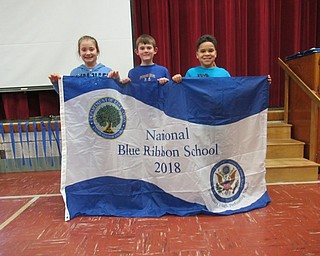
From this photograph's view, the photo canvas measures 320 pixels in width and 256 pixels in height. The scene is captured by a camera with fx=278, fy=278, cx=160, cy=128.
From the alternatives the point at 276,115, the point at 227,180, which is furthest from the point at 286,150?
the point at 227,180

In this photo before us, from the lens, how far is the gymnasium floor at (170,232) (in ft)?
5.10

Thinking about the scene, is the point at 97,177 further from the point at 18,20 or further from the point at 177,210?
the point at 18,20

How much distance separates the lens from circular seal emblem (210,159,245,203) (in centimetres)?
198

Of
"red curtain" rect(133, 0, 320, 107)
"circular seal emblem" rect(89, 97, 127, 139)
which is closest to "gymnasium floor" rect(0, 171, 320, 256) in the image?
"circular seal emblem" rect(89, 97, 127, 139)

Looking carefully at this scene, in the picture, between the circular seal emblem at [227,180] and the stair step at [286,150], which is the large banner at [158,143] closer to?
the circular seal emblem at [227,180]

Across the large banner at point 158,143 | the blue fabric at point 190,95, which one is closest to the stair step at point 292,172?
the large banner at point 158,143

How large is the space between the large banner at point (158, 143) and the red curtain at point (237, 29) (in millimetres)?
1905

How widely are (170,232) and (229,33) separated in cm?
291

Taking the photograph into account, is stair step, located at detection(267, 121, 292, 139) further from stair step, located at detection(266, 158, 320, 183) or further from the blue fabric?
the blue fabric

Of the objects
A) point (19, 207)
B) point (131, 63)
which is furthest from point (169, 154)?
point (131, 63)

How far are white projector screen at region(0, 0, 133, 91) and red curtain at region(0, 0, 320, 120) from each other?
0.37 meters

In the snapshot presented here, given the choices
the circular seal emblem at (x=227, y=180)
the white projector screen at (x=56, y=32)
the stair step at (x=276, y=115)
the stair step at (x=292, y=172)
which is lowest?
the stair step at (x=292, y=172)

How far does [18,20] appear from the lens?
3.27 meters

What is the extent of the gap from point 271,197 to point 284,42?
2517 mm
